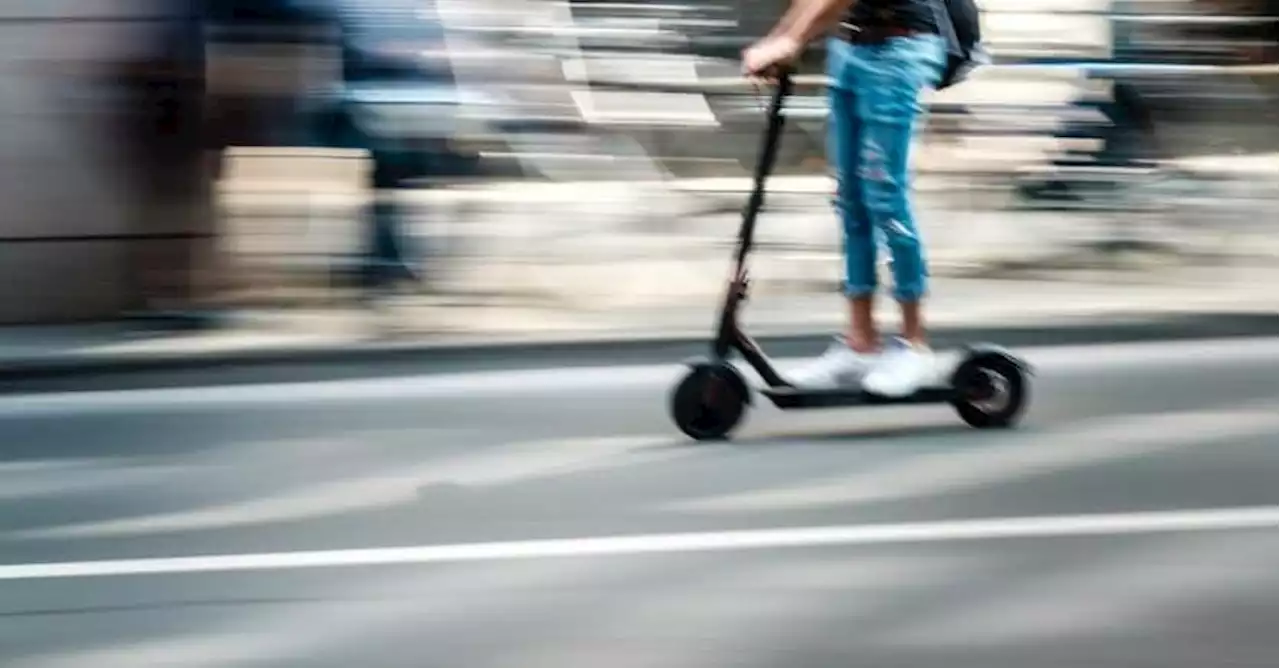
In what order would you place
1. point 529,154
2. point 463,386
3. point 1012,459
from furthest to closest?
point 529,154 < point 463,386 < point 1012,459

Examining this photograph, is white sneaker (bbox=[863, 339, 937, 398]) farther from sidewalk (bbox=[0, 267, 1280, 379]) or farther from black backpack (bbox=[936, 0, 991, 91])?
sidewalk (bbox=[0, 267, 1280, 379])

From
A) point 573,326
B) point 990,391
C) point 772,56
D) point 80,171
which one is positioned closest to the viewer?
point 772,56

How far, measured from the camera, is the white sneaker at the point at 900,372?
5230 mm

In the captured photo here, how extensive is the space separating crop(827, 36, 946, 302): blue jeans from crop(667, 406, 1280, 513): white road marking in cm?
51

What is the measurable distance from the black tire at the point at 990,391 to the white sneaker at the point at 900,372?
0.31 feet

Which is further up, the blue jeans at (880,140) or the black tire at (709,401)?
the blue jeans at (880,140)

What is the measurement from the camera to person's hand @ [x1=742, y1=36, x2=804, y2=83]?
5000 millimetres

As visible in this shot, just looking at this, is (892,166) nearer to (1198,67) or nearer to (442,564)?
(442,564)

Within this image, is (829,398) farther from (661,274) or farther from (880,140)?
(661,274)

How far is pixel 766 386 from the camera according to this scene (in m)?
5.30

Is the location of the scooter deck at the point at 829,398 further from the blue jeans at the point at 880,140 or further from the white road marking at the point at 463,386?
the white road marking at the point at 463,386

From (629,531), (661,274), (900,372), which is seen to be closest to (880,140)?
(900,372)

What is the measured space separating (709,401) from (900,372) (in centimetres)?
52

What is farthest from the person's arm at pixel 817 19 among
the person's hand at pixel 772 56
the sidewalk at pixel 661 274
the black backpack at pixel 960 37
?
the sidewalk at pixel 661 274
